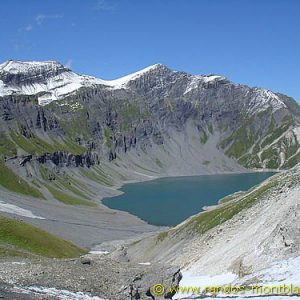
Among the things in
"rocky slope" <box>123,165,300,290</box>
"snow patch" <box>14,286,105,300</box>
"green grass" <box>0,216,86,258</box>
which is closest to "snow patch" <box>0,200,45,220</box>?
"green grass" <box>0,216,86,258</box>

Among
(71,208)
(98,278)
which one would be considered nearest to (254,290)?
(98,278)

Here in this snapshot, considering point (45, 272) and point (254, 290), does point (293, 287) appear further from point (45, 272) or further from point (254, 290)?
point (45, 272)

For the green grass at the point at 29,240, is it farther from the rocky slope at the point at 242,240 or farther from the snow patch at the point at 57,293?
the snow patch at the point at 57,293

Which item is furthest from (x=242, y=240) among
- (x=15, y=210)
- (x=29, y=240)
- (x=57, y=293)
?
(x=15, y=210)

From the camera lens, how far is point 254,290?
3009 centimetres

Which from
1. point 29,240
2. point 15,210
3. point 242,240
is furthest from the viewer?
point 15,210

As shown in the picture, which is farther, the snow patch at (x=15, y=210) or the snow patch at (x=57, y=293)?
the snow patch at (x=15, y=210)

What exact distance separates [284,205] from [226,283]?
17.9m

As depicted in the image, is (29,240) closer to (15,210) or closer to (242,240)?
(242,240)

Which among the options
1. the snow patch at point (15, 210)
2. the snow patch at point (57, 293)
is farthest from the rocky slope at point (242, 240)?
the snow patch at point (15, 210)

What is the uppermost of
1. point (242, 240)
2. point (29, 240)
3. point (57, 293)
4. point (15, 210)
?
point (242, 240)

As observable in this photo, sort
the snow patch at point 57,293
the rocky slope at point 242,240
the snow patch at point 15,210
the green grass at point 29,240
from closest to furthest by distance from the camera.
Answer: the snow patch at point 57,293
the rocky slope at point 242,240
the green grass at point 29,240
the snow patch at point 15,210

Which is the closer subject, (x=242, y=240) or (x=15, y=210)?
(x=242, y=240)

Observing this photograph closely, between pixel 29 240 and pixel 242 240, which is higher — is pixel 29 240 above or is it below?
below
